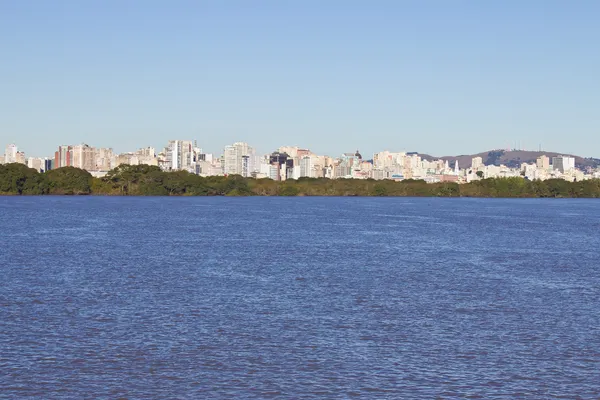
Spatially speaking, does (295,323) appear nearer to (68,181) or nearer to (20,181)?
(20,181)

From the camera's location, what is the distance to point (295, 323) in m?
24.3

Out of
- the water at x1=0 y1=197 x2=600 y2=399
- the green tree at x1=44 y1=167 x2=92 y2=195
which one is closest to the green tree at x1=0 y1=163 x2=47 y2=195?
the green tree at x1=44 y1=167 x2=92 y2=195

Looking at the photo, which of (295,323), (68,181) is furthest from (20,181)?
(295,323)

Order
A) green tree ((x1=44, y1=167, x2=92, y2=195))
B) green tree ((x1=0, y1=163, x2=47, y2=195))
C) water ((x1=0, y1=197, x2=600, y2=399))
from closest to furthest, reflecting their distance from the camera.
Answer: water ((x1=0, y1=197, x2=600, y2=399))
green tree ((x1=0, y1=163, x2=47, y2=195))
green tree ((x1=44, y1=167, x2=92, y2=195))

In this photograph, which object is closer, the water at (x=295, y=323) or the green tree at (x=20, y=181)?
the water at (x=295, y=323)

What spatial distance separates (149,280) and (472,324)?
14295mm

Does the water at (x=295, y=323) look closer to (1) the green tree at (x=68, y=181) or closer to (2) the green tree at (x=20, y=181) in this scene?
(2) the green tree at (x=20, y=181)

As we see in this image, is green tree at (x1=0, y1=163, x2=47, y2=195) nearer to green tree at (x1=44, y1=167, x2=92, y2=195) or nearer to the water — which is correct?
green tree at (x1=44, y1=167, x2=92, y2=195)

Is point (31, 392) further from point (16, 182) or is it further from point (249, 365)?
point (16, 182)

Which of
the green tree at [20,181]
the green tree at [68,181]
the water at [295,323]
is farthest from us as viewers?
the green tree at [68,181]

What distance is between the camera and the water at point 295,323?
1812 centimetres

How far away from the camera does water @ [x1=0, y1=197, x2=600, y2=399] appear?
18.1m

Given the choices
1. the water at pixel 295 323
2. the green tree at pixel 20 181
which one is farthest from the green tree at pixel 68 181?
the water at pixel 295 323

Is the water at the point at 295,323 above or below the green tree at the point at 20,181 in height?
below
